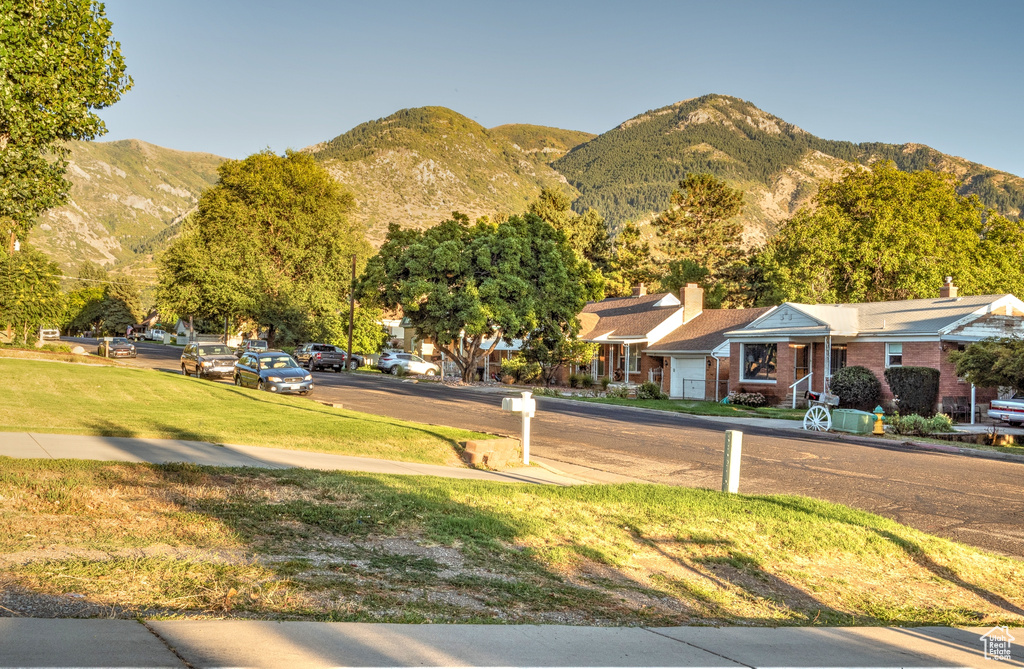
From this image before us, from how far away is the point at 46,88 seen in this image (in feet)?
55.4

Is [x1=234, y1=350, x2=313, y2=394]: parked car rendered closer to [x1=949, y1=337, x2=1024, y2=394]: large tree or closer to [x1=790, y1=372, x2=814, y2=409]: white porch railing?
[x1=790, y1=372, x2=814, y2=409]: white porch railing

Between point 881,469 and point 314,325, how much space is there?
55534mm

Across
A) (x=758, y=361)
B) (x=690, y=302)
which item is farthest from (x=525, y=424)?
(x=690, y=302)

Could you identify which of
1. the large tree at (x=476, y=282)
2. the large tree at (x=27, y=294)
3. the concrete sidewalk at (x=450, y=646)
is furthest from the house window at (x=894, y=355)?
the large tree at (x=27, y=294)

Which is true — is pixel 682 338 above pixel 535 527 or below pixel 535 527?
above

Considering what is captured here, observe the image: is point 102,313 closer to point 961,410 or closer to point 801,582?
point 961,410

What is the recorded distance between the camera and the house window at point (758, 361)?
36156 mm

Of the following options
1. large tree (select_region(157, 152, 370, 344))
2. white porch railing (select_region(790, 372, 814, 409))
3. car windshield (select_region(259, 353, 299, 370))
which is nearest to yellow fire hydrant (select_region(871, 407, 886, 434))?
white porch railing (select_region(790, 372, 814, 409))

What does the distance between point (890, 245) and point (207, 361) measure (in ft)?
131

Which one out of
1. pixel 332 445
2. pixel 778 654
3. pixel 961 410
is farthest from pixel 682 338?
pixel 778 654

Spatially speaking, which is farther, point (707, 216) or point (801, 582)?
point (707, 216)

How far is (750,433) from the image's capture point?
878 inches

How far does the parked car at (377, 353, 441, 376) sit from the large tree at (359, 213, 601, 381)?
467cm

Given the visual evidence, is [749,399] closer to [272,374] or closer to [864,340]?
[864,340]
